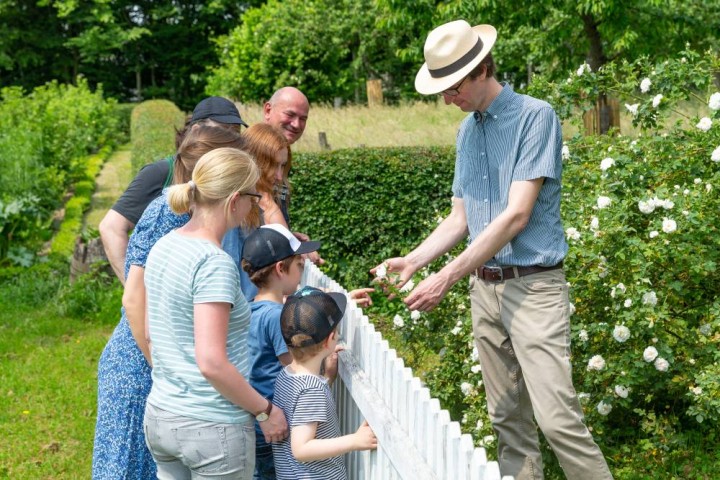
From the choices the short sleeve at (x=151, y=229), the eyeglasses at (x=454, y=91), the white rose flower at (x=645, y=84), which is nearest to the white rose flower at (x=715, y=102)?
the white rose flower at (x=645, y=84)

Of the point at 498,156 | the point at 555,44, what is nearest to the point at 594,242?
the point at 498,156

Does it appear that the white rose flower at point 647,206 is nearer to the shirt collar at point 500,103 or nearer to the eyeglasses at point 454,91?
the shirt collar at point 500,103

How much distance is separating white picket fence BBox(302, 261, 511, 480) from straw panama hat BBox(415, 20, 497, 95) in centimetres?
95

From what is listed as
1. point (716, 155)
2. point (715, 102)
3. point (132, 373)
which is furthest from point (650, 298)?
point (132, 373)

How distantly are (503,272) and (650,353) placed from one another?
0.93 metres

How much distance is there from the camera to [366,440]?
10.3 feet

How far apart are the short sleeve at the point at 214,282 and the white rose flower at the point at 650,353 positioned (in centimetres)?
209

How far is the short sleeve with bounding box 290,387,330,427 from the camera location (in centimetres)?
315

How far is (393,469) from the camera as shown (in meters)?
2.92

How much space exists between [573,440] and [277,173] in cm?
171

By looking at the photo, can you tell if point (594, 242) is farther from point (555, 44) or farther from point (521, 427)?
point (555, 44)

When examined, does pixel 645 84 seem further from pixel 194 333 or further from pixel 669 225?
pixel 194 333

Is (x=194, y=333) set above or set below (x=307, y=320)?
above

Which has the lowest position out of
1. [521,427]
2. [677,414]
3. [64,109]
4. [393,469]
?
[64,109]
